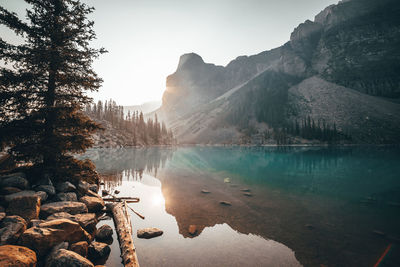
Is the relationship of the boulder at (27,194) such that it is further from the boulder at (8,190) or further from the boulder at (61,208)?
the boulder at (61,208)

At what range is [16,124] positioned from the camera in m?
9.81

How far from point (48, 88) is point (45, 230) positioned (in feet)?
32.5

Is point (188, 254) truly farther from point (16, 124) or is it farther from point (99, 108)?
point (99, 108)

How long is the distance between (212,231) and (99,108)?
489ft

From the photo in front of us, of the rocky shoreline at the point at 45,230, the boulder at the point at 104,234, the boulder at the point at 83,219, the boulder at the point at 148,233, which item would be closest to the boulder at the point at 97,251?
the rocky shoreline at the point at 45,230

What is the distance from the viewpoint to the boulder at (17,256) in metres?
4.29

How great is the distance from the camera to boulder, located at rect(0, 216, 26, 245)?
5211 millimetres

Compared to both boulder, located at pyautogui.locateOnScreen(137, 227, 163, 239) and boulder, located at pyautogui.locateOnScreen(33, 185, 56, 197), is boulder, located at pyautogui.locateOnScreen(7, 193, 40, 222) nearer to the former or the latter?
boulder, located at pyautogui.locateOnScreen(33, 185, 56, 197)

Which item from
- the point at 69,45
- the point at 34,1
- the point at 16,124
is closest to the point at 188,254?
the point at 16,124

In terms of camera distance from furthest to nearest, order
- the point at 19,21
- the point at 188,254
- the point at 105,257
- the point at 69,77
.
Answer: the point at 69,77, the point at 19,21, the point at 188,254, the point at 105,257

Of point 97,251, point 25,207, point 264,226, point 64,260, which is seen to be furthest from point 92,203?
point 264,226

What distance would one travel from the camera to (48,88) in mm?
11477

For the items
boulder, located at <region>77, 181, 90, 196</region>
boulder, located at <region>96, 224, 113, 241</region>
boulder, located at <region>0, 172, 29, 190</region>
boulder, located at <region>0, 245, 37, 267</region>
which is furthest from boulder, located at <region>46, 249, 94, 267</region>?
boulder, located at <region>77, 181, 90, 196</region>

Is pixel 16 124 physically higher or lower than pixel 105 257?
higher
